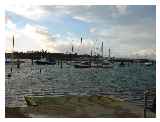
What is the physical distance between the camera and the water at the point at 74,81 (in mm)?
5137

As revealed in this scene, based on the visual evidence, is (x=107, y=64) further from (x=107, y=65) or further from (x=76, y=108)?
(x=76, y=108)

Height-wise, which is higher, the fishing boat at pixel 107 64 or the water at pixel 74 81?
the fishing boat at pixel 107 64

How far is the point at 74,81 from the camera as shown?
17.0 feet

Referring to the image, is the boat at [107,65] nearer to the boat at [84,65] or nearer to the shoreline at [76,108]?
the boat at [84,65]

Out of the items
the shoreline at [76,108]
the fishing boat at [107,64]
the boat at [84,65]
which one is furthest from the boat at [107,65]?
the shoreline at [76,108]

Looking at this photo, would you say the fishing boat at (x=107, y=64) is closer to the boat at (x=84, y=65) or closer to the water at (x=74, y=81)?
the water at (x=74, y=81)

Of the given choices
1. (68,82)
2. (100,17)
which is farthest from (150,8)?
(68,82)

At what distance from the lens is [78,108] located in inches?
205

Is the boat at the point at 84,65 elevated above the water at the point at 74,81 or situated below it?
above

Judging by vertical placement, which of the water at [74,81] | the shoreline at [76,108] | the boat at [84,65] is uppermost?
the boat at [84,65]

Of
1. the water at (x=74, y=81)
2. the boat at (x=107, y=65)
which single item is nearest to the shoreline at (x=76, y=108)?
the water at (x=74, y=81)

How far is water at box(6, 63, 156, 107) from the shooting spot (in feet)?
16.9

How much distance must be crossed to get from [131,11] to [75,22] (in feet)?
2.01
